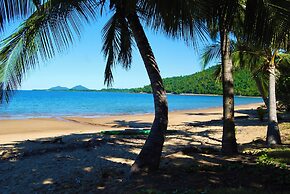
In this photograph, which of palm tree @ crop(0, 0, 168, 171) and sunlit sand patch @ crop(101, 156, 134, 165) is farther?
sunlit sand patch @ crop(101, 156, 134, 165)

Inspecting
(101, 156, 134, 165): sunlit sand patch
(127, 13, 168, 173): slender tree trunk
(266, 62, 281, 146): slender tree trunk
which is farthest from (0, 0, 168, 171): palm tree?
(266, 62, 281, 146): slender tree trunk

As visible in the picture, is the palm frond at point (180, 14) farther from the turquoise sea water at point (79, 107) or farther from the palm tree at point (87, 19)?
the turquoise sea water at point (79, 107)

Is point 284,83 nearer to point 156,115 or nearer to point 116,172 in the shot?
point 116,172

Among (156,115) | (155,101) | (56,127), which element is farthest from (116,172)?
(56,127)

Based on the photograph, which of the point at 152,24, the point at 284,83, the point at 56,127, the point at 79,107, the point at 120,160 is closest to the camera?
the point at 152,24

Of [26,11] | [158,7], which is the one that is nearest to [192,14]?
[158,7]

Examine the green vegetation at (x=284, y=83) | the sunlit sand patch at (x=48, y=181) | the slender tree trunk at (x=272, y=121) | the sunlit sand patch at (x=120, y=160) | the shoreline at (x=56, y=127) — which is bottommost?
the shoreline at (x=56, y=127)

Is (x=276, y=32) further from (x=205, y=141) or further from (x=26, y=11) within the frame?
(x=205, y=141)

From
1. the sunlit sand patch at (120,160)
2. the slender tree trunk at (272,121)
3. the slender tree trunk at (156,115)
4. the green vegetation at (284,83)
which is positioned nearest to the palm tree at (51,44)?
the slender tree trunk at (156,115)

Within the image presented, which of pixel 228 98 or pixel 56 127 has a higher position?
pixel 228 98

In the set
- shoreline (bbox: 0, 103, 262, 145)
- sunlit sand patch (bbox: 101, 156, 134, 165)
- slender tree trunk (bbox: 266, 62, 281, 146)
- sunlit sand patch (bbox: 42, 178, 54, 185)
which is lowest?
shoreline (bbox: 0, 103, 262, 145)

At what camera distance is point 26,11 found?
355cm

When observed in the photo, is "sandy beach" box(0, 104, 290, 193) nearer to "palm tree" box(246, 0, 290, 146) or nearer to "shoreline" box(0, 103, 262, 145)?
"palm tree" box(246, 0, 290, 146)

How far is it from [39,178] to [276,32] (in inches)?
196
